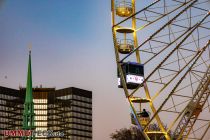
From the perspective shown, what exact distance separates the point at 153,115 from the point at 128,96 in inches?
157

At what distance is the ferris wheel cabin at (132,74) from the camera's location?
72.4 meters

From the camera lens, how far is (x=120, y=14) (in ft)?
245

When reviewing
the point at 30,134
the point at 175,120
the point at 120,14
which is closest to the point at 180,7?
the point at 120,14

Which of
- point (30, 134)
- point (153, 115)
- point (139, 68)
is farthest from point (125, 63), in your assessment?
point (30, 134)

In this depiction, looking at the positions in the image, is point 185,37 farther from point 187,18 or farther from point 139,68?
→ point 139,68

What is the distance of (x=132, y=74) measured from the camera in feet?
238

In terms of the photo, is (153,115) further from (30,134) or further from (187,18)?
(30,134)

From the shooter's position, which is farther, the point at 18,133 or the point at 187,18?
the point at 18,133

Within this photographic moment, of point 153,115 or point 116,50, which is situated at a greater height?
point 116,50

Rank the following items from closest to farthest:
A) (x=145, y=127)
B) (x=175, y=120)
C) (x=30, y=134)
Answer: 1. (x=175, y=120)
2. (x=145, y=127)
3. (x=30, y=134)

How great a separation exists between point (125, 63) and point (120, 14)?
5965 millimetres

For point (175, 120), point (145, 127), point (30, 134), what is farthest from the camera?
point (30, 134)

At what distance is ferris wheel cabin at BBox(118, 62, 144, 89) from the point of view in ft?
238

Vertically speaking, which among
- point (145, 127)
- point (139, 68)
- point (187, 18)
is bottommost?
point (145, 127)
